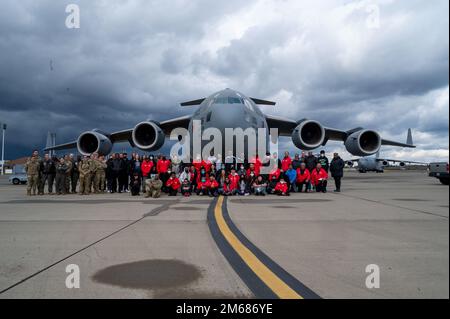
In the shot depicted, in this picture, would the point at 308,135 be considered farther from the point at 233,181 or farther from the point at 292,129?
the point at 233,181

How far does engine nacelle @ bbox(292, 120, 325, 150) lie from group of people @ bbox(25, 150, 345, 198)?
271 cm

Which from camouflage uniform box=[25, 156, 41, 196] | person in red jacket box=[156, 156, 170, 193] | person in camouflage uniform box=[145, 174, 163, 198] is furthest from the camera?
person in red jacket box=[156, 156, 170, 193]

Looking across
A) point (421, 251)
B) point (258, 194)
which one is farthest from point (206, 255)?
point (258, 194)

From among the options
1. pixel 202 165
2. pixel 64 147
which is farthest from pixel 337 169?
pixel 64 147

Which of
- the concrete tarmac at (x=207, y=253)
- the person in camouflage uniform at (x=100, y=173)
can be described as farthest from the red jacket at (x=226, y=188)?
the concrete tarmac at (x=207, y=253)

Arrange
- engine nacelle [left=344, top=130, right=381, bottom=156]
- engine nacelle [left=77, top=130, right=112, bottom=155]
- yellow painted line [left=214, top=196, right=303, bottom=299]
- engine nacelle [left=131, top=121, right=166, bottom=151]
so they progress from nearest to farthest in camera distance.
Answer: yellow painted line [left=214, top=196, right=303, bottom=299], engine nacelle [left=131, top=121, right=166, bottom=151], engine nacelle [left=77, top=130, right=112, bottom=155], engine nacelle [left=344, top=130, right=381, bottom=156]

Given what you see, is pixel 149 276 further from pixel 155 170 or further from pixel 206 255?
pixel 155 170

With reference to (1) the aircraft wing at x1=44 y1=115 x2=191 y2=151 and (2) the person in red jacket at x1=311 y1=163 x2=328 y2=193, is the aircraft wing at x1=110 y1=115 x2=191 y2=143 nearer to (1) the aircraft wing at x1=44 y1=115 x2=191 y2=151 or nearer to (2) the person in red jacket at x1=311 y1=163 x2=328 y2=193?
(1) the aircraft wing at x1=44 y1=115 x2=191 y2=151

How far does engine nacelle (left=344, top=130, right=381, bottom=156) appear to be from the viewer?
18.1 metres

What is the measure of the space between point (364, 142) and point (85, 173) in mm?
14152

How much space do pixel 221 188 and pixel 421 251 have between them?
861 cm

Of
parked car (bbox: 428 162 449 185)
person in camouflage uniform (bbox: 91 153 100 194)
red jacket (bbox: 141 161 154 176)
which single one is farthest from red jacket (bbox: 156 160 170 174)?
parked car (bbox: 428 162 449 185)
